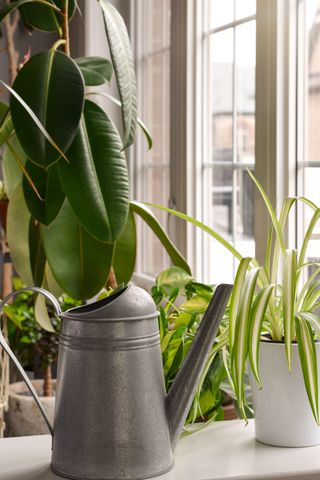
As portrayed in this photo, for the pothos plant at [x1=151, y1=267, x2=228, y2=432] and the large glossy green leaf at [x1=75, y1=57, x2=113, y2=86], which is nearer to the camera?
the pothos plant at [x1=151, y1=267, x2=228, y2=432]

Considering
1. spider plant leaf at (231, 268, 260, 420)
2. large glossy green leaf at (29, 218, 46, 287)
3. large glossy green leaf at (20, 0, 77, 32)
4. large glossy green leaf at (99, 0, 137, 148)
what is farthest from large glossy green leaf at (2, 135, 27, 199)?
spider plant leaf at (231, 268, 260, 420)

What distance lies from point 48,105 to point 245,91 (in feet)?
3.47

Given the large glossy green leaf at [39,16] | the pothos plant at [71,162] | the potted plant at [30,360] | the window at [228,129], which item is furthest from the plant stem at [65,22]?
the potted plant at [30,360]

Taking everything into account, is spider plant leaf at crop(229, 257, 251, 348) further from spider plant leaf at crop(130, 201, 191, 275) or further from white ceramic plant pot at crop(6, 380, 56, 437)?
white ceramic plant pot at crop(6, 380, 56, 437)

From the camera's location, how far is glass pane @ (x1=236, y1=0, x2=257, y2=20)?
7.48ft

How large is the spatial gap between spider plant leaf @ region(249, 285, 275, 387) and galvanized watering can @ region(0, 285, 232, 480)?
0.14 m

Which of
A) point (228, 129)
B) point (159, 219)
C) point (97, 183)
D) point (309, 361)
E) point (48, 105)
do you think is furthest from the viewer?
point (159, 219)

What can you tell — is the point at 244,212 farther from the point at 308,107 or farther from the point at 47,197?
the point at 47,197

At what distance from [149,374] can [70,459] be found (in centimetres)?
14

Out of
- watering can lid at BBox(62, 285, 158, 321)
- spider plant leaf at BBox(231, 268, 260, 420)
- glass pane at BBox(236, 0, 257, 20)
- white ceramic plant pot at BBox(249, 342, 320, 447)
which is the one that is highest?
glass pane at BBox(236, 0, 257, 20)

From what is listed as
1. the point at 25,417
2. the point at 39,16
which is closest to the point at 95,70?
the point at 39,16

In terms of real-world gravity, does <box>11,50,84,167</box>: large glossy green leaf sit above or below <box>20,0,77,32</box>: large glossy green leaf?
below

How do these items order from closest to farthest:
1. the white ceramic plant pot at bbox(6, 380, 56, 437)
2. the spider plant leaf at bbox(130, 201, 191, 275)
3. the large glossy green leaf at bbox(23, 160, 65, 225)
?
1. the large glossy green leaf at bbox(23, 160, 65, 225)
2. the spider plant leaf at bbox(130, 201, 191, 275)
3. the white ceramic plant pot at bbox(6, 380, 56, 437)

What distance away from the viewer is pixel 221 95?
250 cm
